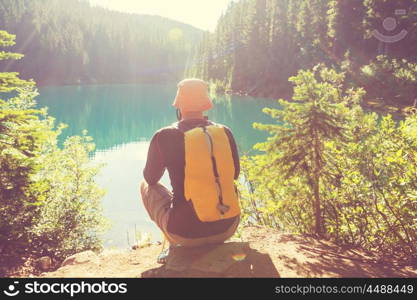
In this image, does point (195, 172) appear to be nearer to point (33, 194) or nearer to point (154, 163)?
point (154, 163)

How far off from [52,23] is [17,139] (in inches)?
4919

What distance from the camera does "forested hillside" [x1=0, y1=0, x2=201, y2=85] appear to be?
340 feet

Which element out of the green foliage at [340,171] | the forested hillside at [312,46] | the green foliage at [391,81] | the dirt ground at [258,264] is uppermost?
the forested hillside at [312,46]

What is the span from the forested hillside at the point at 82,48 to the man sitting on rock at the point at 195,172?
101373 millimetres

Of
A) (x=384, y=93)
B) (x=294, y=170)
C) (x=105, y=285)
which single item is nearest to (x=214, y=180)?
(x=105, y=285)

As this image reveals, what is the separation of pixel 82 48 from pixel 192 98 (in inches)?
4994

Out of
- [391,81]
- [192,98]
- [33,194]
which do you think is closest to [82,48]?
[391,81]

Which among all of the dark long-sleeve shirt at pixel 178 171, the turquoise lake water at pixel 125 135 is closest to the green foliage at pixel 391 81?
the turquoise lake water at pixel 125 135

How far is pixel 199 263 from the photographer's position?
3656 mm

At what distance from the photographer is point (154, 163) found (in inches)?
148

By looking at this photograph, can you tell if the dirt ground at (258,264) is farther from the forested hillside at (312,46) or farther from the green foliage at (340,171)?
→ the forested hillside at (312,46)

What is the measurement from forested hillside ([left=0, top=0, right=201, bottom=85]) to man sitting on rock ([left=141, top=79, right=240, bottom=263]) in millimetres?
101373

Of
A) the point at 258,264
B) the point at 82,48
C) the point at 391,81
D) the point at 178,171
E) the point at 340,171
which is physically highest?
the point at 82,48

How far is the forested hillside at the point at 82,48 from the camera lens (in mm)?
103500
